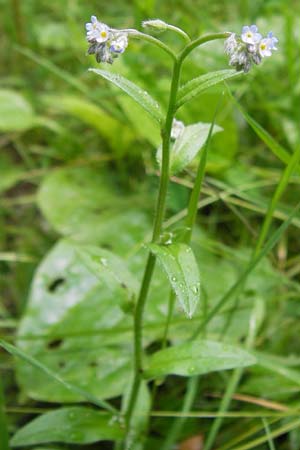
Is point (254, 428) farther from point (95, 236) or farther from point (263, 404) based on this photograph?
point (95, 236)

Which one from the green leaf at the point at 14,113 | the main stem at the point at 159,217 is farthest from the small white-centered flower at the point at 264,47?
the green leaf at the point at 14,113

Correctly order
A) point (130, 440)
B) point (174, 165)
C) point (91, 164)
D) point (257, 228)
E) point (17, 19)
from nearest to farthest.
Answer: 1. point (174, 165)
2. point (130, 440)
3. point (257, 228)
4. point (91, 164)
5. point (17, 19)

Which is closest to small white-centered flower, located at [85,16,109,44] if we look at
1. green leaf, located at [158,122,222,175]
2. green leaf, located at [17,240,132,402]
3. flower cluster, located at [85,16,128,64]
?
flower cluster, located at [85,16,128,64]

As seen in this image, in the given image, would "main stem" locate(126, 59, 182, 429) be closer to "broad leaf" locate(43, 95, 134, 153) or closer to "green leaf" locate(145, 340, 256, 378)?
"green leaf" locate(145, 340, 256, 378)

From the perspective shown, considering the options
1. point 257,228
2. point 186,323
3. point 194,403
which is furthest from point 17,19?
point 194,403

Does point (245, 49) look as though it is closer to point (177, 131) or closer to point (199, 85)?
point (199, 85)

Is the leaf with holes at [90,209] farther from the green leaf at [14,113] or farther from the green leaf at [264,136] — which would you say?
the green leaf at [264,136]
